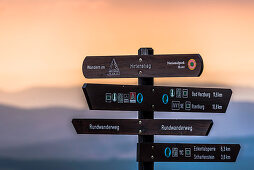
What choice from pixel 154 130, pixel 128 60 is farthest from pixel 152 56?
pixel 154 130

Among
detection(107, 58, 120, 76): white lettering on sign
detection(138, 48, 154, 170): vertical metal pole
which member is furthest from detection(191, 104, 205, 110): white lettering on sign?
detection(107, 58, 120, 76): white lettering on sign

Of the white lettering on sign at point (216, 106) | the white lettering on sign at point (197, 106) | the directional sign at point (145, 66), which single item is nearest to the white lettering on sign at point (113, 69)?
the directional sign at point (145, 66)

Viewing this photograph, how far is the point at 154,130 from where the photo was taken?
4.71 m

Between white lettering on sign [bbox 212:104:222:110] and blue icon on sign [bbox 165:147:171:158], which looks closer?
blue icon on sign [bbox 165:147:171:158]

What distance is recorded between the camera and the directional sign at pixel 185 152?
474 cm

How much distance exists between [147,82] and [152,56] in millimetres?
239

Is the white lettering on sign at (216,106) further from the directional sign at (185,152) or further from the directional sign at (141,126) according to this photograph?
the directional sign at (185,152)

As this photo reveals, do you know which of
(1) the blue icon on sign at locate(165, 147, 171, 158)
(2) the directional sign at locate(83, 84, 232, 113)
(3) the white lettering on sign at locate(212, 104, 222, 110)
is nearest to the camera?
(2) the directional sign at locate(83, 84, 232, 113)

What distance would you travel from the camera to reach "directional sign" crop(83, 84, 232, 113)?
4.64 metres

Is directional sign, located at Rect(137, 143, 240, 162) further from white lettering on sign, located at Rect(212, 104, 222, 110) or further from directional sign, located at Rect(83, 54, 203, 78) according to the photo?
directional sign, located at Rect(83, 54, 203, 78)

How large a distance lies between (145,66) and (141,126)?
1.72ft

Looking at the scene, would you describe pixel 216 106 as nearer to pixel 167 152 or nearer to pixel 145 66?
pixel 167 152

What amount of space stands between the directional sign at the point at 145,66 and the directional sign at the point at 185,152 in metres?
0.63

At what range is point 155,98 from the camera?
4.74m
